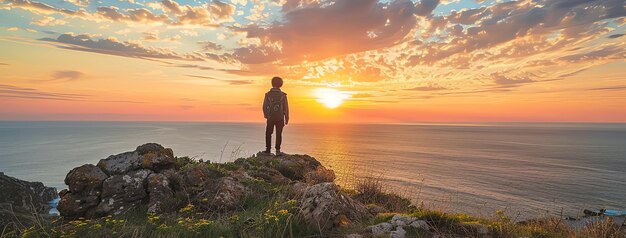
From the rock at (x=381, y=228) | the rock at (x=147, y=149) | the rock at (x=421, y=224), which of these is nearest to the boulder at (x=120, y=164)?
the rock at (x=147, y=149)

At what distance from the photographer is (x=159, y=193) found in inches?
351

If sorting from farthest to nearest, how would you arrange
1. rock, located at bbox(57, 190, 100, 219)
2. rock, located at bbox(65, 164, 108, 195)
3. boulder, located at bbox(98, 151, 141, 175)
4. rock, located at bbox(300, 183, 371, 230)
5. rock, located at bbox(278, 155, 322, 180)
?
rock, located at bbox(278, 155, 322, 180), boulder, located at bbox(98, 151, 141, 175), rock, located at bbox(65, 164, 108, 195), rock, located at bbox(57, 190, 100, 219), rock, located at bbox(300, 183, 371, 230)

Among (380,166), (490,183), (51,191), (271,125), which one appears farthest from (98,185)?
(380,166)

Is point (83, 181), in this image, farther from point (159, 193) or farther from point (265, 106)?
point (265, 106)

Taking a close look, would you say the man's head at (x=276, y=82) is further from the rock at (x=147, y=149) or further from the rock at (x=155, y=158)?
the rock at (x=147, y=149)

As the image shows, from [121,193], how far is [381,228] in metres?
7.35

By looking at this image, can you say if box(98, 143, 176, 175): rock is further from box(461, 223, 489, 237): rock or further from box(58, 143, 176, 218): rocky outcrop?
box(461, 223, 489, 237): rock

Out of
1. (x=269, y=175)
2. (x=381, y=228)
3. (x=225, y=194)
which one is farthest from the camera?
(x=269, y=175)

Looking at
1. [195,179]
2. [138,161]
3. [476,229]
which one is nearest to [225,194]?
[195,179]

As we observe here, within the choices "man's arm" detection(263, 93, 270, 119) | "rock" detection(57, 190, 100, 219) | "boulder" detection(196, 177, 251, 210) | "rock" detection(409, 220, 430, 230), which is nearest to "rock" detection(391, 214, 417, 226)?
"rock" detection(409, 220, 430, 230)

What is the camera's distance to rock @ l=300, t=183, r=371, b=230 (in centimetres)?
640

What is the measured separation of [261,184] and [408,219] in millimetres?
5276

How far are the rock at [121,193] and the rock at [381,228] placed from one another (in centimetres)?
670

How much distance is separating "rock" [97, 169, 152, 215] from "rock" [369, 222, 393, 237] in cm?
670
